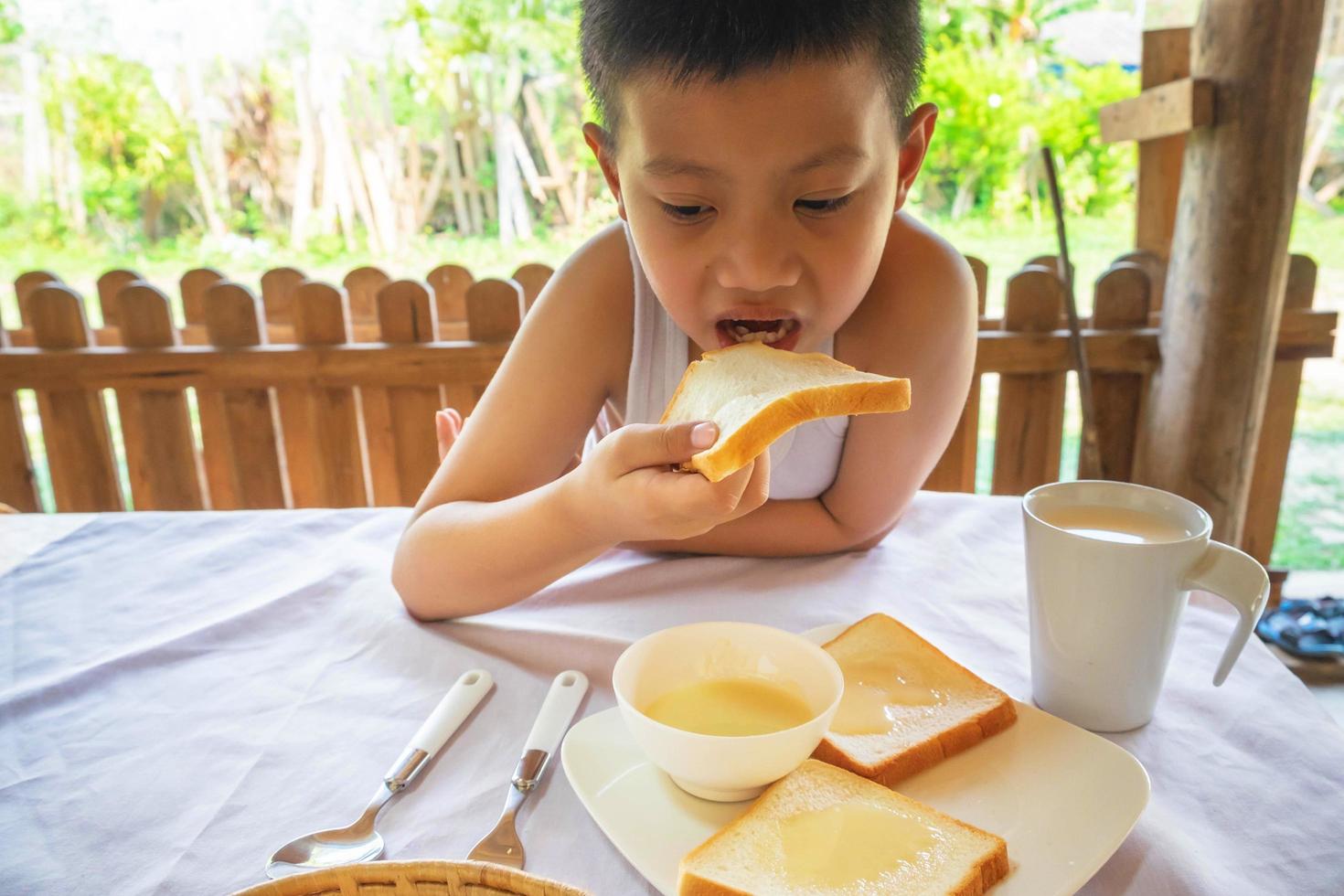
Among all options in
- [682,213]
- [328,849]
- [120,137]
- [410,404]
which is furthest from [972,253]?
[120,137]

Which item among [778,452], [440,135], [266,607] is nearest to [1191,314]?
[778,452]

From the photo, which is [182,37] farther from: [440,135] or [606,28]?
[606,28]

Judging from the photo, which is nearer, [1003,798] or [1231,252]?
[1003,798]

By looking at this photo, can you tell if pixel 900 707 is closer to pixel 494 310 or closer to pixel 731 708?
pixel 731 708

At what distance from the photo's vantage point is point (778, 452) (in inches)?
50.4

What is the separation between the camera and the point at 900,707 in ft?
2.57

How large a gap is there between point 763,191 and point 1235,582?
59 centimetres

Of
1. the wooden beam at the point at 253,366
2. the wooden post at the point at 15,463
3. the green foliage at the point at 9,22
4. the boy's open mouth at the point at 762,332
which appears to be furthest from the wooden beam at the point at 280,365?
the green foliage at the point at 9,22

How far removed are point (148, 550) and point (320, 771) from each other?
2.29 ft

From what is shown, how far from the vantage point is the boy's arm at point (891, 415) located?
1.19 m

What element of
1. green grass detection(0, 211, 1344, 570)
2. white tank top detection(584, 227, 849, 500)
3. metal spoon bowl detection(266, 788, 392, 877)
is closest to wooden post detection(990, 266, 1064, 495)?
white tank top detection(584, 227, 849, 500)

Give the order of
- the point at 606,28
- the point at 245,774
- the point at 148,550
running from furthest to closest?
the point at 148,550, the point at 606,28, the point at 245,774

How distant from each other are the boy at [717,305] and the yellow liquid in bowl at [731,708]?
167 mm

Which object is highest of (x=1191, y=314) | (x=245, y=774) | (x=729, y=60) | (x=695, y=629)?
(x=729, y=60)
